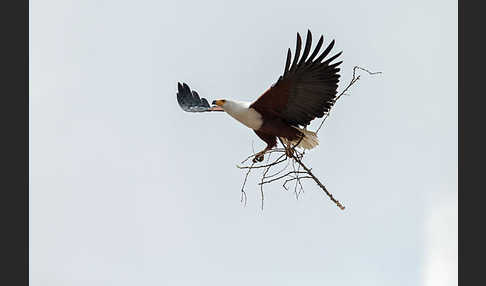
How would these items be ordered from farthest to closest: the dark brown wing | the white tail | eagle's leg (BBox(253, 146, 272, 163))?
1. the white tail
2. eagle's leg (BBox(253, 146, 272, 163))
3. the dark brown wing

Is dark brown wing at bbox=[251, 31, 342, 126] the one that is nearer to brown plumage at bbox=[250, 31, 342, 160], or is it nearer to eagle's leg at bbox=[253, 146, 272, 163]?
brown plumage at bbox=[250, 31, 342, 160]

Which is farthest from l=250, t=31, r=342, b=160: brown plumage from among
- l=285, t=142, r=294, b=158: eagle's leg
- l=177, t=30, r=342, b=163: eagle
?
l=285, t=142, r=294, b=158: eagle's leg

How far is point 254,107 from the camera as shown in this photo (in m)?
5.40

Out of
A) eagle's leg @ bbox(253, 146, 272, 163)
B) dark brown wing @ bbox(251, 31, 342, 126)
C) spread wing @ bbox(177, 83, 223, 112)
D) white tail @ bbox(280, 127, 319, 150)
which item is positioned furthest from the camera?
spread wing @ bbox(177, 83, 223, 112)

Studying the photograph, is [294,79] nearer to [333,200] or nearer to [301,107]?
[301,107]

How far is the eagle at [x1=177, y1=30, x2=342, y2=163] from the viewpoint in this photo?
528cm

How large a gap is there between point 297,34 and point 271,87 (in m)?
0.52

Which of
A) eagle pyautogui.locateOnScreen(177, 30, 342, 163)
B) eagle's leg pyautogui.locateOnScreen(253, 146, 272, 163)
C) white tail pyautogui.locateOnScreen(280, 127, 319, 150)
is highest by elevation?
eagle pyautogui.locateOnScreen(177, 30, 342, 163)

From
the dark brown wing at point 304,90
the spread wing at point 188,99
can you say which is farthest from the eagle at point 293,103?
the spread wing at point 188,99

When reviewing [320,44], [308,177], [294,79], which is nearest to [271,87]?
[294,79]

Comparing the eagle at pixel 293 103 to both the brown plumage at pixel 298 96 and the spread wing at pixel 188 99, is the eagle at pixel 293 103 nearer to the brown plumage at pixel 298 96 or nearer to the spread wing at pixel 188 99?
the brown plumage at pixel 298 96

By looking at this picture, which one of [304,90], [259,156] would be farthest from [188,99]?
[304,90]

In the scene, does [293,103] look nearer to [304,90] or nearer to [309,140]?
[304,90]

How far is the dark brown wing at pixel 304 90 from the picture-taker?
5.26 meters
